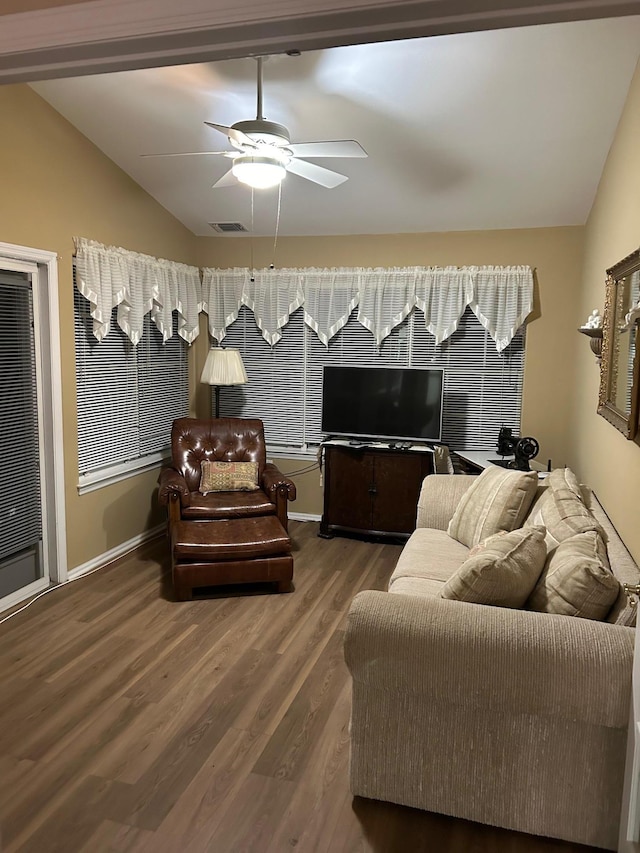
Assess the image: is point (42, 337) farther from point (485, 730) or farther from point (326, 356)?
point (485, 730)

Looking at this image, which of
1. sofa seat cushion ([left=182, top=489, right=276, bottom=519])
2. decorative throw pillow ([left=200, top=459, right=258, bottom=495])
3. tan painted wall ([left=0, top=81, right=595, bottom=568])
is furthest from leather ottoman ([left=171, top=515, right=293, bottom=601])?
tan painted wall ([left=0, top=81, right=595, bottom=568])

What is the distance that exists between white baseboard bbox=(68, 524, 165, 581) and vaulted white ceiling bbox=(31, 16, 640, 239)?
2635mm

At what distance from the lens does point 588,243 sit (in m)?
4.52

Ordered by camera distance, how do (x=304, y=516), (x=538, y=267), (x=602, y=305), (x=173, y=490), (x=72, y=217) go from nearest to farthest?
(x=602, y=305) → (x=72, y=217) → (x=173, y=490) → (x=538, y=267) → (x=304, y=516)

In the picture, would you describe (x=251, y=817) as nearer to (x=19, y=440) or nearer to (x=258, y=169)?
(x=19, y=440)

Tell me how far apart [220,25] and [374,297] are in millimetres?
4333

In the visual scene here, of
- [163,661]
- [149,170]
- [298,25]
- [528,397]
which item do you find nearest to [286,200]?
[149,170]

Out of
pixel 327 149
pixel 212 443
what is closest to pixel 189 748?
pixel 327 149

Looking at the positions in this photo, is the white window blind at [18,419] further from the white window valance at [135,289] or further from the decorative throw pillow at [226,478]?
the decorative throw pillow at [226,478]

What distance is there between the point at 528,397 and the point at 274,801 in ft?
12.3

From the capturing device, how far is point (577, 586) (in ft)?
6.84

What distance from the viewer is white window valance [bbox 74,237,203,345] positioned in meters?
4.21

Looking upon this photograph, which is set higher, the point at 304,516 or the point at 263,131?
the point at 263,131

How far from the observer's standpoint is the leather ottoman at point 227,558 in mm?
3922
